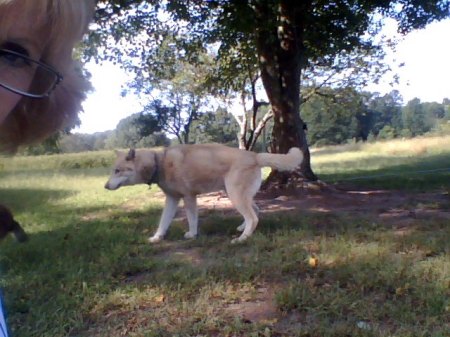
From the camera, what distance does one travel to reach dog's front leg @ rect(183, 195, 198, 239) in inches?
244

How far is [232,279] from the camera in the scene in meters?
4.21

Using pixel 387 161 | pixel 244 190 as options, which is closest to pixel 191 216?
pixel 244 190

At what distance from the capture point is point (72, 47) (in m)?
1.25

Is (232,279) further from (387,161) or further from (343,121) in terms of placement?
(343,121)

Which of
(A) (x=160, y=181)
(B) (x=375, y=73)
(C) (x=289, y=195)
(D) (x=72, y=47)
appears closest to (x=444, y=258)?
(A) (x=160, y=181)

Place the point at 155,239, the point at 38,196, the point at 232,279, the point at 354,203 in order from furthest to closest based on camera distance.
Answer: the point at 38,196 → the point at 354,203 → the point at 155,239 → the point at 232,279

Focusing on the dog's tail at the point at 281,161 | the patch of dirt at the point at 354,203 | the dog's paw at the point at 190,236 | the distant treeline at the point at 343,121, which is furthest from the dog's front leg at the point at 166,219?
the distant treeline at the point at 343,121

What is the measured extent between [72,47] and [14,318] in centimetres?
288

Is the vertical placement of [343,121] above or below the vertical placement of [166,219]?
above

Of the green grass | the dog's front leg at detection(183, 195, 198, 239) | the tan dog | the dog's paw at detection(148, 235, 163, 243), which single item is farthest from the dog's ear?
the green grass

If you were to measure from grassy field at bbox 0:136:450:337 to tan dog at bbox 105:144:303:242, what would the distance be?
378mm

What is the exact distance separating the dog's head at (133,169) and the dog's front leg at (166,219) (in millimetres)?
385

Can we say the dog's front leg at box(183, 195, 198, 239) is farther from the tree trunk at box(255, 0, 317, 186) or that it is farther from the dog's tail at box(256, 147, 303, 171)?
the tree trunk at box(255, 0, 317, 186)

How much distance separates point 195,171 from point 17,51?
17.6ft
